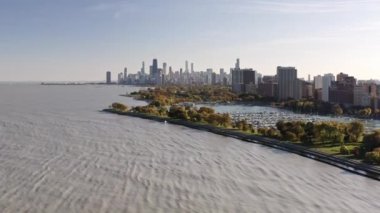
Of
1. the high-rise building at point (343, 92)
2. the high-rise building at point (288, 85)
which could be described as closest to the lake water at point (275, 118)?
the high-rise building at point (343, 92)

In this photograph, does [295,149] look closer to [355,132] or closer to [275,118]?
[355,132]

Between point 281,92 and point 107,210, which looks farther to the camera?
point 281,92

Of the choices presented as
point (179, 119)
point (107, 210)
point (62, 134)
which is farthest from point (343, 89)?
point (107, 210)

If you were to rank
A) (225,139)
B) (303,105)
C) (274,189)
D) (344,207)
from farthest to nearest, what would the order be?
1. (303,105)
2. (225,139)
3. (274,189)
4. (344,207)

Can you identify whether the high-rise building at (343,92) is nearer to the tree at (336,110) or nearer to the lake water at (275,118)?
the tree at (336,110)

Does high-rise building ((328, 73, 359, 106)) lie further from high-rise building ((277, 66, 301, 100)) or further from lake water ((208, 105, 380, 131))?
lake water ((208, 105, 380, 131))

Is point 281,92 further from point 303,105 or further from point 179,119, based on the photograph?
point 179,119

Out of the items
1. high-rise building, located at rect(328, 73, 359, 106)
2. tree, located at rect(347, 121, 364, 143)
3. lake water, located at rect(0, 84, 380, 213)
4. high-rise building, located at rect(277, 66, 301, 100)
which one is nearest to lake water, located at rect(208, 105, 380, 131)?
tree, located at rect(347, 121, 364, 143)
